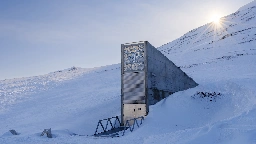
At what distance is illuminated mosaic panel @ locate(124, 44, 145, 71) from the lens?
1812cm

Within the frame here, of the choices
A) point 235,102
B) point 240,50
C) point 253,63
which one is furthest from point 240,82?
point 240,50

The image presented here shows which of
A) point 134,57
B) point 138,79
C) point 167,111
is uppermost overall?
point 134,57

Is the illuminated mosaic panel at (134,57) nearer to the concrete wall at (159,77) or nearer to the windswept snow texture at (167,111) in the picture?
the concrete wall at (159,77)

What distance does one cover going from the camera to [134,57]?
18.5 meters

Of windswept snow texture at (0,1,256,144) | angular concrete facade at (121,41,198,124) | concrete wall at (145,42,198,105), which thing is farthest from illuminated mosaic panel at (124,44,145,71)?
windswept snow texture at (0,1,256,144)

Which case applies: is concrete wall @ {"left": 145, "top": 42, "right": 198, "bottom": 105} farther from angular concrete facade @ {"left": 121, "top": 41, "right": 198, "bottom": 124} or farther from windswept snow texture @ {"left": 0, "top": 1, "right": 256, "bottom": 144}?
windswept snow texture @ {"left": 0, "top": 1, "right": 256, "bottom": 144}

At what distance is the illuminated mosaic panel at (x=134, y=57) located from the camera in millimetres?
18125

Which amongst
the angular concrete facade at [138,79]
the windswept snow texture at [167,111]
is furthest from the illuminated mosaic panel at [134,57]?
the windswept snow texture at [167,111]

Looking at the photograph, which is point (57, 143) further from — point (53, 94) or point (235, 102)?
point (53, 94)

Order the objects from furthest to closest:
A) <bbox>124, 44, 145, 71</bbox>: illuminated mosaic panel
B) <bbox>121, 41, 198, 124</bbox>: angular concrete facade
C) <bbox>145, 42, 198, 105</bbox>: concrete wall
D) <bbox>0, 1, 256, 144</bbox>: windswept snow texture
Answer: <bbox>145, 42, 198, 105</bbox>: concrete wall < <bbox>124, 44, 145, 71</bbox>: illuminated mosaic panel < <bbox>121, 41, 198, 124</bbox>: angular concrete facade < <bbox>0, 1, 256, 144</bbox>: windswept snow texture

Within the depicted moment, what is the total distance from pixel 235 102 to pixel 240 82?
15.2 feet

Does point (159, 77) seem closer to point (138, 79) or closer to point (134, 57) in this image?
point (138, 79)

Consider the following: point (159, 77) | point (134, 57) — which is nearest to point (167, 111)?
point (159, 77)

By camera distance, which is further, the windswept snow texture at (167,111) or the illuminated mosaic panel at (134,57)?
the illuminated mosaic panel at (134,57)
